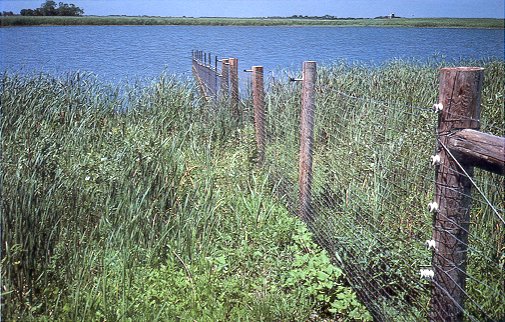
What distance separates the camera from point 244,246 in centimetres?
405

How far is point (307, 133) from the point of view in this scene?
4883 mm

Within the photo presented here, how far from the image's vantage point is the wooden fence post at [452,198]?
8.73ft

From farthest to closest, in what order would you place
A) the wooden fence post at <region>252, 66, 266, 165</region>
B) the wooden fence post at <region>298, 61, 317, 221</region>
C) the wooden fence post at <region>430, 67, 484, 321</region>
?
the wooden fence post at <region>252, 66, 266, 165</region>, the wooden fence post at <region>298, 61, 317, 221</region>, the wooden fence post at <region>430, 67, 484, 321</region>

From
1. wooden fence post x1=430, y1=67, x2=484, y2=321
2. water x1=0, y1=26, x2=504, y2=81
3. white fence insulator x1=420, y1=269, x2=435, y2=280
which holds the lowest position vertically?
water x1=0, y1=26, x2=504, y2=81

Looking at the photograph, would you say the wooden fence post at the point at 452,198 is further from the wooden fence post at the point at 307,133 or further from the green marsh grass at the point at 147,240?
the wooden fence post at the point at 307,133

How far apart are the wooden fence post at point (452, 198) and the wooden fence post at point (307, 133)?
2100 mm

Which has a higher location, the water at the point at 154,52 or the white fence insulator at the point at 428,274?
the white fence insulator at the point at 428,274

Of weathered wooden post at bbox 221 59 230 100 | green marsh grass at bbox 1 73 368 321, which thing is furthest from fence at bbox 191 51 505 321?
weathered wooden post at bbox 221 59 230 100

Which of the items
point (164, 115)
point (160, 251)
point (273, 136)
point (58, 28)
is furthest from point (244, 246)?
point (58, 28)

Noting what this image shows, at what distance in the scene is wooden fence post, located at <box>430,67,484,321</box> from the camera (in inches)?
105

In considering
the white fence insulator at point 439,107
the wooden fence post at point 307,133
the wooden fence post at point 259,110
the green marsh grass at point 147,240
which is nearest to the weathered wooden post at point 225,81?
the wooden fence post at point 259,110

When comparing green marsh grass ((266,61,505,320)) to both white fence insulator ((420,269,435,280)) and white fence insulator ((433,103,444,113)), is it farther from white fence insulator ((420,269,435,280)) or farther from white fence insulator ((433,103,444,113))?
white fence insulator ((433,103,444,113))

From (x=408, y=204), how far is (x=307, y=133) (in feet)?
4.47

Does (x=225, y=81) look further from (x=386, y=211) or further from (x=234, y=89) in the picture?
(x=386, y=211)
